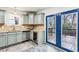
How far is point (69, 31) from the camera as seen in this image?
3334 millimetres

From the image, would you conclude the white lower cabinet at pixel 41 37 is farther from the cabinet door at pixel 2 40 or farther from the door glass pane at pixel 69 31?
the cabinet door at pixel 2 40

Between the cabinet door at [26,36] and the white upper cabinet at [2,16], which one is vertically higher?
the white upper cabinet at [2,16]

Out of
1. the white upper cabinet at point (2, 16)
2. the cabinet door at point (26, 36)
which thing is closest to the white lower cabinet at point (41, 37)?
the cabinet door at point (26, 36)

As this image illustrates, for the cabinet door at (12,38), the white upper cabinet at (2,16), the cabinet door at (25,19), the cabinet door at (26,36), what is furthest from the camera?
the cabinet door at (25,19)

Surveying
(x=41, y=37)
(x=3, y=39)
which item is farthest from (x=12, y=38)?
(x=41, y=37)

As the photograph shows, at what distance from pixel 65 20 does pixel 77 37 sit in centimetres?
84

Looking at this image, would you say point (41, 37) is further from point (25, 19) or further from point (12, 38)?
point (25, 19)

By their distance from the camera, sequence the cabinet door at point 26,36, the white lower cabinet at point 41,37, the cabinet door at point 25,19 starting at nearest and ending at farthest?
the white lower cabinet at point 41,37 < the cabinet door at point 26,36 < the cabinet door at point 25,19

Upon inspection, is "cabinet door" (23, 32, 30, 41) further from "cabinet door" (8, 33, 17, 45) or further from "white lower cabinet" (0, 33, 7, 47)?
"white lower cabinet" (0, 33, 7, 47)

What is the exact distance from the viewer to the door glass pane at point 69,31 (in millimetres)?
3060

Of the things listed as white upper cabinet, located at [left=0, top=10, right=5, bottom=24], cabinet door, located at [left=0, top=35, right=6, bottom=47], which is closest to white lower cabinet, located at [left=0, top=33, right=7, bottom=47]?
cabinet door, located at [left=0, top=35, right=6, bottom=47]

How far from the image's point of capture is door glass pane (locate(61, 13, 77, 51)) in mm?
3060

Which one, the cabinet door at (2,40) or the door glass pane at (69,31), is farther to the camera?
the cabinet door at (2,40)
